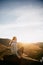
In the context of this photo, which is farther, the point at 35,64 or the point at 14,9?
the point at 14,9

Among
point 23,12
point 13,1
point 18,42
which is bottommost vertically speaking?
point 18,42

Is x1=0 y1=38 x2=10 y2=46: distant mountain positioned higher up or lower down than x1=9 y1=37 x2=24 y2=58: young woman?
higher up

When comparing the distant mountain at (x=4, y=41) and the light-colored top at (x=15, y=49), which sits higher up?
the distant mountain at (x=4, y=41)

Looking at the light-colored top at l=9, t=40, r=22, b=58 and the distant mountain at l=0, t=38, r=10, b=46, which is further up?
the distant mountain at l=0, t=38, r=10, b=46

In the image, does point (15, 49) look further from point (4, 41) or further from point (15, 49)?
point (4, 41)

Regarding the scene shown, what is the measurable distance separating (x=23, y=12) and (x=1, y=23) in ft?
1.06

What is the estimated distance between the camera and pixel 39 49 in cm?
216

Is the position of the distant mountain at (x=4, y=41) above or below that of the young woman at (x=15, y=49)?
above

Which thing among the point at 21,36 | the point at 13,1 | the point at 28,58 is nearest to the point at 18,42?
the point at 21,36

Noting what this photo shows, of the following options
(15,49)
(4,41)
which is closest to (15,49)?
(15,49)

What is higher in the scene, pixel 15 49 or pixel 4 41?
pixel 4 41

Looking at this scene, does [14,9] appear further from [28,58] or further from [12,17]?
[28,58]

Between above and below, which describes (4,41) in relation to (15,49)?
above

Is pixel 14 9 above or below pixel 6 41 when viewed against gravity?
above
